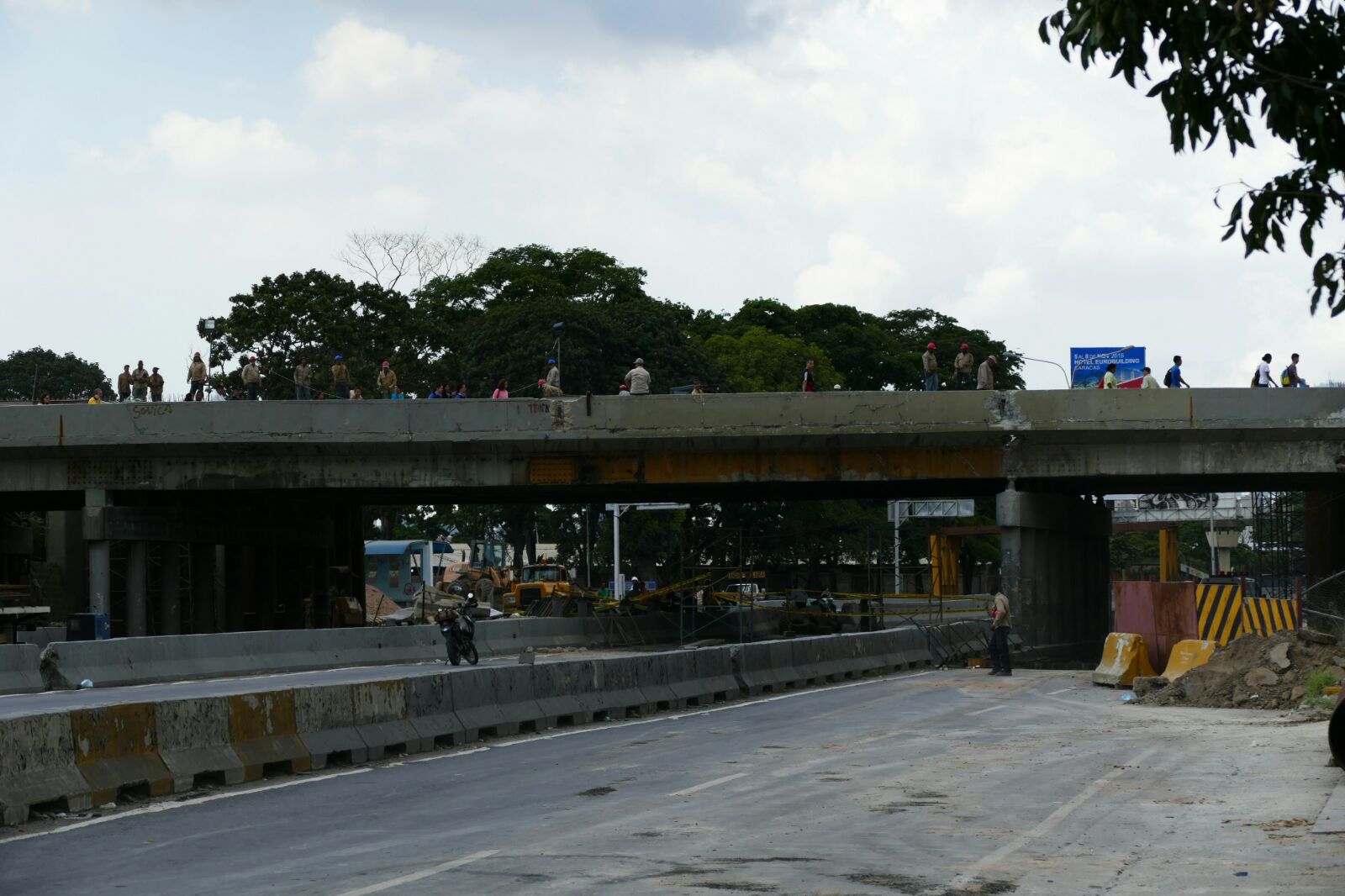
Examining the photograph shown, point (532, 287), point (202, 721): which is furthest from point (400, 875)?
point (532, 287)

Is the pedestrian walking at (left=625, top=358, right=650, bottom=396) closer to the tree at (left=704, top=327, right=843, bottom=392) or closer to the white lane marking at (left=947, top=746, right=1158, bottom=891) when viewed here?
the white lane marking at (left=947, top=746, right=1158, bottom=891)

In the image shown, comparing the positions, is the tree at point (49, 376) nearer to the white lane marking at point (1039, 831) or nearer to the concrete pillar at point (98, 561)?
the concrete pillar at point (98, 561)

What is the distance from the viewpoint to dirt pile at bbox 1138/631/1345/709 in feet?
84.0

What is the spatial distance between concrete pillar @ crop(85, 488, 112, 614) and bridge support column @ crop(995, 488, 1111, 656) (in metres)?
23.3

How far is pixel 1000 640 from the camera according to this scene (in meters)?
34.8

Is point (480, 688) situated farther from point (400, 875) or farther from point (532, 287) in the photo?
point (532, 287)

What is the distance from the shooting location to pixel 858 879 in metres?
10.3

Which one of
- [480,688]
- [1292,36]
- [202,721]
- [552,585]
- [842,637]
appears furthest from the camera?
[552,585]

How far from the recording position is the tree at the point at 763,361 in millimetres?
88062

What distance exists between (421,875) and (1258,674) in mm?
19081

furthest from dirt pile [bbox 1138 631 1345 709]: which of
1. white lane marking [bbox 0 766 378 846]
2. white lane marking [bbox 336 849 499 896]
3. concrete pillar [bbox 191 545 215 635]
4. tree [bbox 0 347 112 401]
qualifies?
tree [bbox 0 347 112 401]

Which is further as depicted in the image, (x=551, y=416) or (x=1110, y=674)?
(x=551, y=416)

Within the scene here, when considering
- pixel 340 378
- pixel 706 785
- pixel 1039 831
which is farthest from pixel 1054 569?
pixel 1039 831

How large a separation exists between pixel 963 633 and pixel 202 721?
29.3 metres
